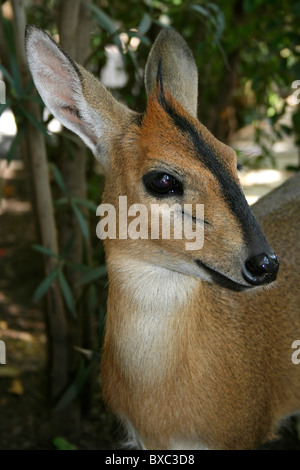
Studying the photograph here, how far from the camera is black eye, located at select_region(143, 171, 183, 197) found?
6.96 feet

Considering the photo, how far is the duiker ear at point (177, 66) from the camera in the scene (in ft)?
9.10

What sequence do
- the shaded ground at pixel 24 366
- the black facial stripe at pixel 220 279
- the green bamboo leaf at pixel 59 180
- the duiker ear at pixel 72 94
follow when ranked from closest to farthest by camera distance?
the black facial stripe at pixel 220 279
the duiker ear at pixel 72 94
the green bamboo leaf at pixel 59 180
the shaded ground at pixel 24 366

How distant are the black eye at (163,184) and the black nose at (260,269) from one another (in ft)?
1.19

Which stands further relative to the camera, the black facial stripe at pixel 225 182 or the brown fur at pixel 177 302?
the brown fur at pixel 177 302

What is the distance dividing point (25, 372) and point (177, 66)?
92.8 inches

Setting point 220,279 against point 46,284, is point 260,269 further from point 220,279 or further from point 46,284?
point 46,284

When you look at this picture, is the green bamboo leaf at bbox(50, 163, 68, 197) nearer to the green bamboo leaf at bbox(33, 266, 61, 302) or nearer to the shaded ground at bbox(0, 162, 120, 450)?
the green bamboo leaf at bbox(33, 266, 61, 302)

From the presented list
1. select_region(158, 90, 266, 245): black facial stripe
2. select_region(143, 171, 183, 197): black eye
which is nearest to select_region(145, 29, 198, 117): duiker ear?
select_region(158, 90, 266, 245): black facial stripe

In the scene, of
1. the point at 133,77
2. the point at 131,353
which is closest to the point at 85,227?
the point at 131,353

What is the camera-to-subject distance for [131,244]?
2.29m

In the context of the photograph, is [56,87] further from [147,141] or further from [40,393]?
[40,393]

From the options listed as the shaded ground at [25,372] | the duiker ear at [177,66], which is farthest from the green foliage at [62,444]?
the duiker ear at [177,66]

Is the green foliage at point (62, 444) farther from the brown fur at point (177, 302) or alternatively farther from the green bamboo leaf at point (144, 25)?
the green bamboo leaf at point (144, 25)

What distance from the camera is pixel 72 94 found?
7.70ft
